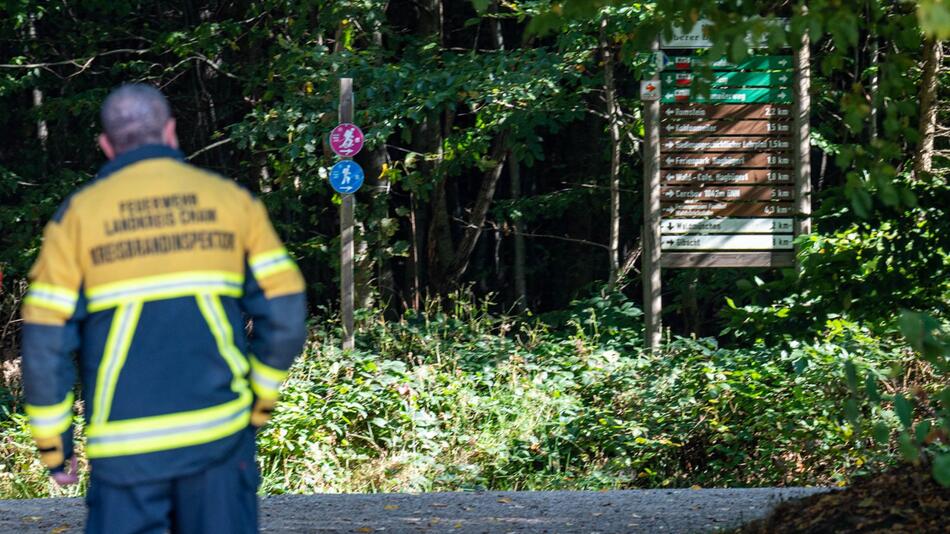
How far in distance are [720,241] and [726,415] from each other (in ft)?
6.66

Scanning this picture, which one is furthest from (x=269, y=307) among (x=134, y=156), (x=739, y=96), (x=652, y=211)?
(x=739, y=96)

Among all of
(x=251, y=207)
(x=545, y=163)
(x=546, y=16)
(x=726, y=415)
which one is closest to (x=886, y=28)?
(x=546, y=16)

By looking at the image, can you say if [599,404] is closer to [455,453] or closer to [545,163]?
[455,453]

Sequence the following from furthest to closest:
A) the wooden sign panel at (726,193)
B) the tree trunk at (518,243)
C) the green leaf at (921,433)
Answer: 1. the tree trunk at (518,243)
2. the wooden sign panel at (726,193)
3. the green leaf at (921,433)

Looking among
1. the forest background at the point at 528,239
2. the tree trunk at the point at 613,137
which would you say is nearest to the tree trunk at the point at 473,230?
the forest background at the point at 528,239

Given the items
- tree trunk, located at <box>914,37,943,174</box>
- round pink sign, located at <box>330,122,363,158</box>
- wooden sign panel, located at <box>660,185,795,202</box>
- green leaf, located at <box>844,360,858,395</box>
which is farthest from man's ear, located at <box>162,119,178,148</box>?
tree trunk, located at <box>914,37,943,174</box>

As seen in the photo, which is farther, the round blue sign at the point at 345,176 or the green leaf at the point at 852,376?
the round blue sign at the point at 345,176

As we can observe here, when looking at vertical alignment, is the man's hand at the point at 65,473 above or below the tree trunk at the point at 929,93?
below

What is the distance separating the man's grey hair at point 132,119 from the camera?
314 cm

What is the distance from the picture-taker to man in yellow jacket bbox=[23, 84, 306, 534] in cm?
300

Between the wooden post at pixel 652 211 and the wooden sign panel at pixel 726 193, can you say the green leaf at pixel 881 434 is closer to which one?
the wooden post at pixel 652 211

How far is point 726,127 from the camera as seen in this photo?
1166 centimetres

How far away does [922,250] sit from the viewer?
584 cm

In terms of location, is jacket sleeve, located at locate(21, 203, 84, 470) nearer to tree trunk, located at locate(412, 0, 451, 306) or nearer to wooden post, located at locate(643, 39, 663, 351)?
wooden post, located at locate(643, 39, 663, 351)
